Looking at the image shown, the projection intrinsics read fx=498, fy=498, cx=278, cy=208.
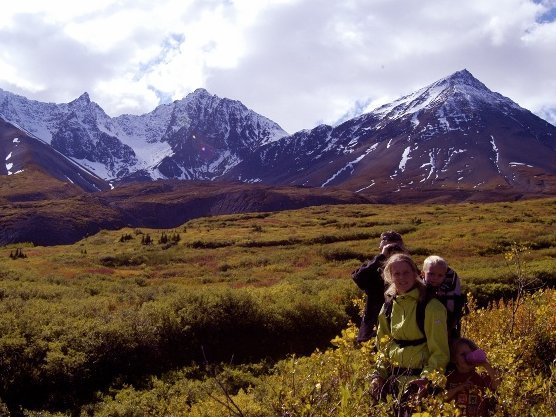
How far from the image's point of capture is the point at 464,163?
191875 millimetres

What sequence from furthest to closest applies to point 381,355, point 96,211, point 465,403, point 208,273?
point 96,211 < point 208,273 < point 465,403 < point 381,355

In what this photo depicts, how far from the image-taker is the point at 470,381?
17.2 ft

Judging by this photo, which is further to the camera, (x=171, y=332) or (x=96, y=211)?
(x=96, y=211)

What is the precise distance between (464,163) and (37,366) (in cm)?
19886

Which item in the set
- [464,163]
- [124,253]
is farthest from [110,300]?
[464,163]

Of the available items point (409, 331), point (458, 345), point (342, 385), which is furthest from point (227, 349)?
point (342, 385)

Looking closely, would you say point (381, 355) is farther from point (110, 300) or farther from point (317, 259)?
point (317, 259)

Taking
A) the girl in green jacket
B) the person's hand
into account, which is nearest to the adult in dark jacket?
the girl in green jacket

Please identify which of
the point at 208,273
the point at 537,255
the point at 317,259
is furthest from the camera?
the point at 317,259

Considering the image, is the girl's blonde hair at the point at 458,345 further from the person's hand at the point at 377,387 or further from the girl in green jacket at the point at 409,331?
the person's hand at the point at 377,387

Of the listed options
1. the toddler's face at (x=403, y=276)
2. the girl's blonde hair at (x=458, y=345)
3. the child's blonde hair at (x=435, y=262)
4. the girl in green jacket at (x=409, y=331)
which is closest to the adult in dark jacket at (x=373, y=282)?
the child's blonde hair at (x=435, y=262)

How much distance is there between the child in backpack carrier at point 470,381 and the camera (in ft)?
16.7

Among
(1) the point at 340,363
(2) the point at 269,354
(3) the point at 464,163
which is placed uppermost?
(3) the point at 464,163

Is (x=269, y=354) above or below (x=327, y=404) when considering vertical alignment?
below
